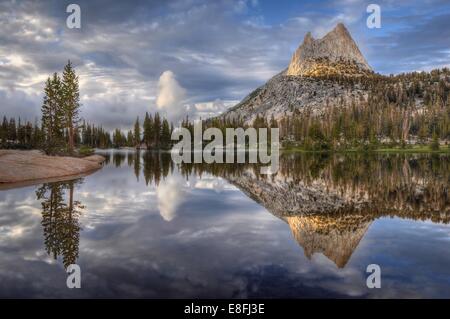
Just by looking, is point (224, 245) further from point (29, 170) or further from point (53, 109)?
point (53, 109)

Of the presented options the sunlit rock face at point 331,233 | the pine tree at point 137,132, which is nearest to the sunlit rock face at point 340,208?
the sunlit rock face at point 331,233

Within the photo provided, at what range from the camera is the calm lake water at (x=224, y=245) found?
24.6ft

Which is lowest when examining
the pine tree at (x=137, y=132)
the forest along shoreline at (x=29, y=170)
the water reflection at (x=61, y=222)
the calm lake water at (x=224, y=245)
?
the calm lake water at (x=224, y=245)

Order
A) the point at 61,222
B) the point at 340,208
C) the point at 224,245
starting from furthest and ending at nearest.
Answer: the point at 340,208
the point at 61,222
the point at 224,245

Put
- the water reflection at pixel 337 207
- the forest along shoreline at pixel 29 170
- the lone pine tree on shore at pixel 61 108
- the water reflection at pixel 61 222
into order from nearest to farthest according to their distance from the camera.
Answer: the water reflection at pixel 61 222 < the water reflection at pixel 337 207 < the forest along shoreline at pixel 29 170 < the lone pine tree on shore at pixel 61 108

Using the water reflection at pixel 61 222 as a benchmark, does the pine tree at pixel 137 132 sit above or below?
above

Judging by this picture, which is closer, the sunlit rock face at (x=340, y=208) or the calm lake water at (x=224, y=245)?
the calm lake water at (x=224, y=245)

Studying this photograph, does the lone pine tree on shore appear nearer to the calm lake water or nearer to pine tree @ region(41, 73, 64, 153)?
pine tree @ region(41, 73, 64, 153)

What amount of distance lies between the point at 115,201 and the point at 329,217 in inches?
417

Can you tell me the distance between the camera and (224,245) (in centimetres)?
1070

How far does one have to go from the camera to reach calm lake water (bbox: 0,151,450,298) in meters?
7.51

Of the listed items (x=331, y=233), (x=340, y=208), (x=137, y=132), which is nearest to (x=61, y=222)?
(x=331, y=233)

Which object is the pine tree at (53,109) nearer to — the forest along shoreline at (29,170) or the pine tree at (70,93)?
the pine tree at (70,93)

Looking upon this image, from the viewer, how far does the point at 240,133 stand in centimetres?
16350
